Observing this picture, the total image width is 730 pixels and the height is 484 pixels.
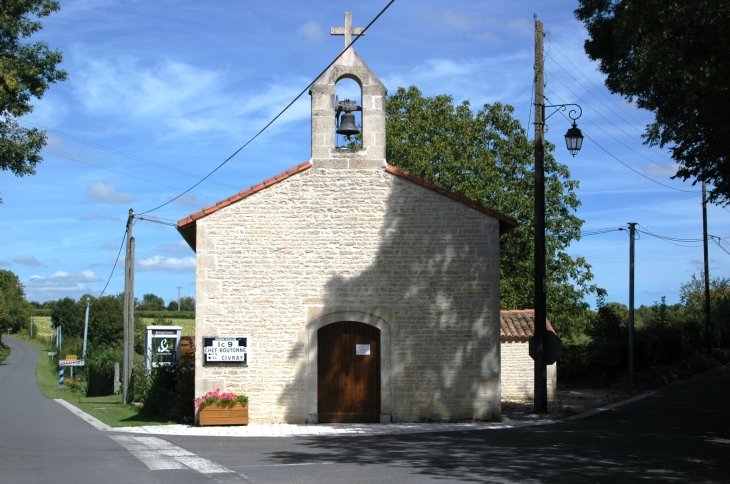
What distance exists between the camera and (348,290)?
1561cm

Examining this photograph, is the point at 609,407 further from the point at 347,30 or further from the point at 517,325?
the point at 347,30

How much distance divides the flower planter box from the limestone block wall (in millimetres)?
9513

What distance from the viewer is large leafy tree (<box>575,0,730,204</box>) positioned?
35.8 ft

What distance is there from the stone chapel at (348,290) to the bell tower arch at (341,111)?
2 centimetres

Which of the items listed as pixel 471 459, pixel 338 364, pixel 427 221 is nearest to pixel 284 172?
pixel 427 221

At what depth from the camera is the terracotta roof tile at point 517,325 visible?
71.5ft

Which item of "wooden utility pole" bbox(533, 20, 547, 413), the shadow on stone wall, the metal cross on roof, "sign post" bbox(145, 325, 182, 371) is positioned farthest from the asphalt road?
"sign post" bbox(145, 325, 182, 371)

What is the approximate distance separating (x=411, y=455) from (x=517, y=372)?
1176cm

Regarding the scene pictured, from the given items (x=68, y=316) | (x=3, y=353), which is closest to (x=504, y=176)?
(x=68, y=316)

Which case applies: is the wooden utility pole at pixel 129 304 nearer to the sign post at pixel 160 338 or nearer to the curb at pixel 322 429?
the sign post at pixel 160 338

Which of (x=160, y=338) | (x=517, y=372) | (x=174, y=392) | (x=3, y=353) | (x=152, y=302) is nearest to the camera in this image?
(x=174, y=392)

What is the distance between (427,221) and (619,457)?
22.0 ft

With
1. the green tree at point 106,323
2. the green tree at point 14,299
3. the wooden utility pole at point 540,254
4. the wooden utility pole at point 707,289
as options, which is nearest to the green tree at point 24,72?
the wooden utility pole at point 540,254

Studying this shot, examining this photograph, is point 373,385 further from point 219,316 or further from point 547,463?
point 547,463
